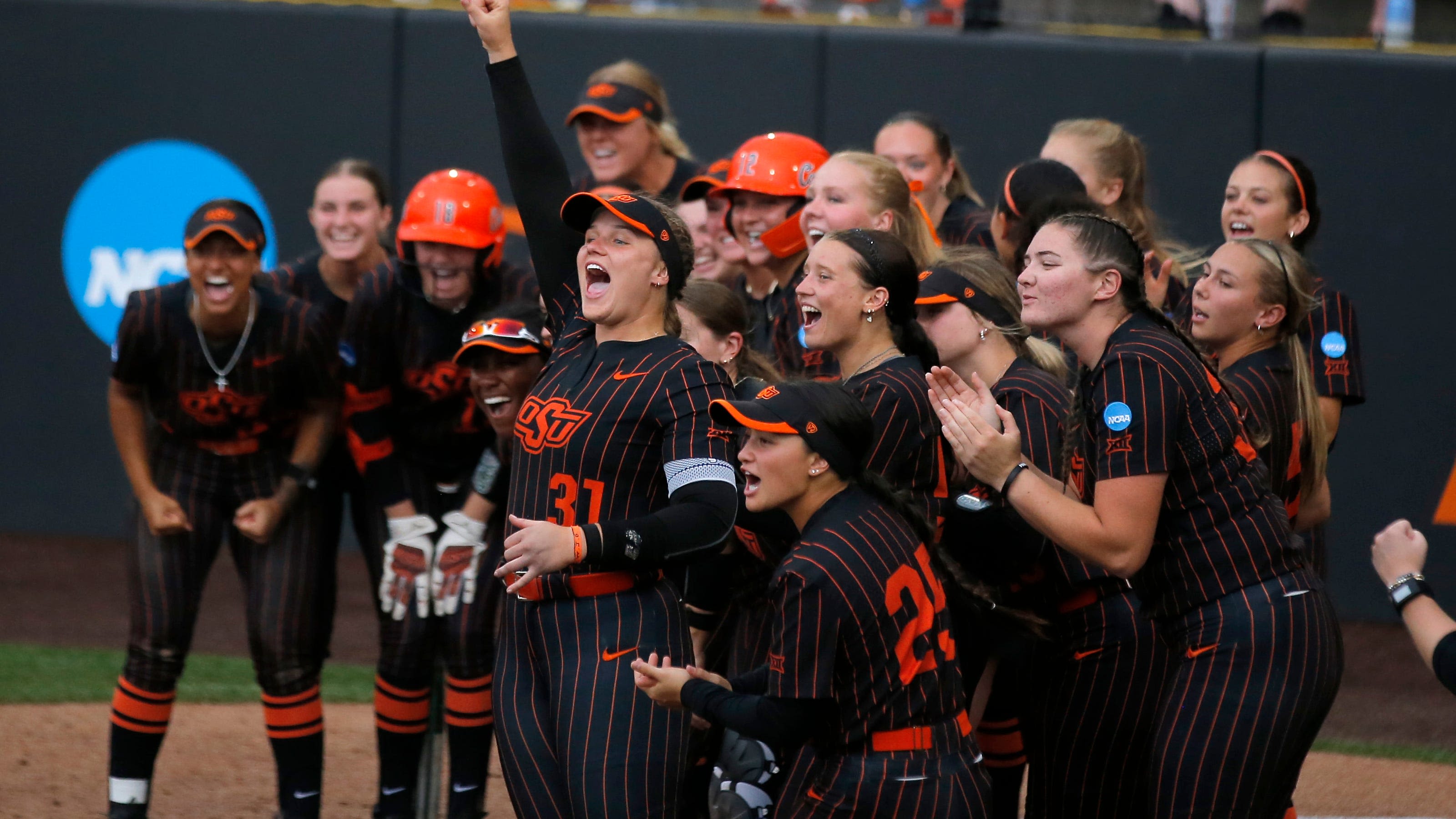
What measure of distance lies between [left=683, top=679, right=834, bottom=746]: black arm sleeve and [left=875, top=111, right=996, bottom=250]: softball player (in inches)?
107

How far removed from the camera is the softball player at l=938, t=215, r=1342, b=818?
3.01 m

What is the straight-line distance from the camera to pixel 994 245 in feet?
16.5

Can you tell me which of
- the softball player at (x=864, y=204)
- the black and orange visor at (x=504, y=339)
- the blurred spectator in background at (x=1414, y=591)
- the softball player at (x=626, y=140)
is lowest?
the blurred spectator in background at (x=1414, y=591)

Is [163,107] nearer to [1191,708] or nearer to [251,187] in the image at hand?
[251,187]

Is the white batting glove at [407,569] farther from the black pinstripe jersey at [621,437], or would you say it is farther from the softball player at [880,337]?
the softball player at [880,337]

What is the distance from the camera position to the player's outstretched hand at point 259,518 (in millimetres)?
4641

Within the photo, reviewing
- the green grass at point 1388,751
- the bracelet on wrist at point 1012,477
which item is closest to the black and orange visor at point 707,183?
the bracelet on wrist at point 1012,477

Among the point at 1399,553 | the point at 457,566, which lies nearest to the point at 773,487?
the point at 1399,553

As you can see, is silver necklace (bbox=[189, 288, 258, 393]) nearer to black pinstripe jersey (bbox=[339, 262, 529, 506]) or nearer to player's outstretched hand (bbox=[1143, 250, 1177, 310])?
black pinstripe jersey (bbox=[339, 262, 529, 506])

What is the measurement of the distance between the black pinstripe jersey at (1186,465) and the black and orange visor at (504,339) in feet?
5.54

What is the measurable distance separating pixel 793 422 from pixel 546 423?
23.4 inches

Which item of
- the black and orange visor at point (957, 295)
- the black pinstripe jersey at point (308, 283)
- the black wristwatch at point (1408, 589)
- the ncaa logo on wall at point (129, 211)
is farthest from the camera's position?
the ncaa logo on wall at point (129, 211)

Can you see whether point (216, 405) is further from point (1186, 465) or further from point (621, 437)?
point (1186, 465)

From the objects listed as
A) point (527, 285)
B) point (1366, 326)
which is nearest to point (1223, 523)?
point (527, 285)
